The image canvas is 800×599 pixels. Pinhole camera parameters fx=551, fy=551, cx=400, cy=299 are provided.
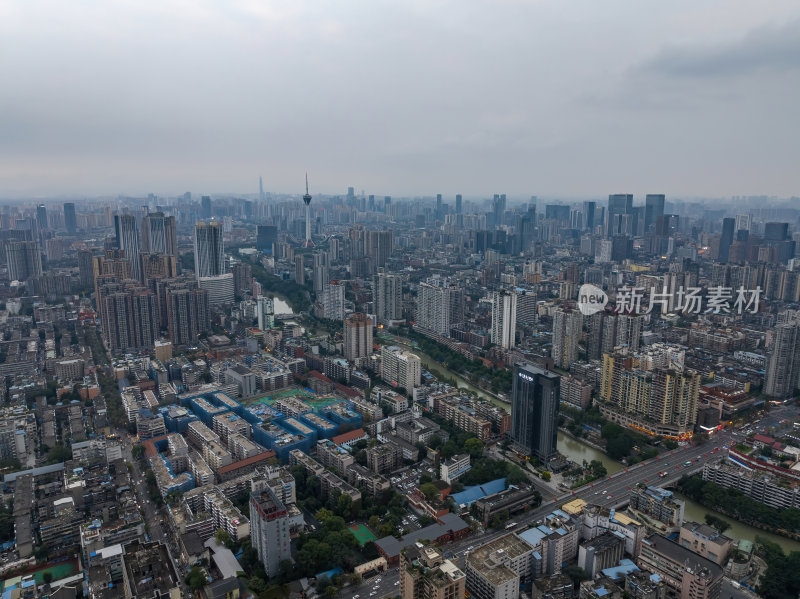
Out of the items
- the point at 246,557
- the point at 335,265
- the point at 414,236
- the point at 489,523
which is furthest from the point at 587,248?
the point at 246,557

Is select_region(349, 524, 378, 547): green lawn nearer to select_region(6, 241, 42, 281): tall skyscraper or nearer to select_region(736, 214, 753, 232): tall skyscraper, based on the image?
select_region(6, 241, 42, 281): tall skyscraper

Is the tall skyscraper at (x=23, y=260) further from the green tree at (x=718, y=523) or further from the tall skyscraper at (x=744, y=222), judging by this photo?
the tall skyscraper at (x=744, y=222)

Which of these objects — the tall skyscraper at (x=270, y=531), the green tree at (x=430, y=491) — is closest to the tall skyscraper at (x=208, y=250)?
the green tree at (x=430, y=491)

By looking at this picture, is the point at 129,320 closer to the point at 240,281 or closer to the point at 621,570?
the point at 240,281

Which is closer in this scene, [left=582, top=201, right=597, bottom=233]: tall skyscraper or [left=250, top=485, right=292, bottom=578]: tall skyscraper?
[left=250, top=485, right=292, bottom=578]: tall skyscraper

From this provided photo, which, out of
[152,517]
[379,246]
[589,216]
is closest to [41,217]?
[379,246]

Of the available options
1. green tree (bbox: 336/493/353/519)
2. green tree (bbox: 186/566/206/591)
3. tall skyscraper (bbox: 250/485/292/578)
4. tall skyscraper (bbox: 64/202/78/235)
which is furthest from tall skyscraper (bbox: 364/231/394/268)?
green tree (bbox: 186/566/206/591)
